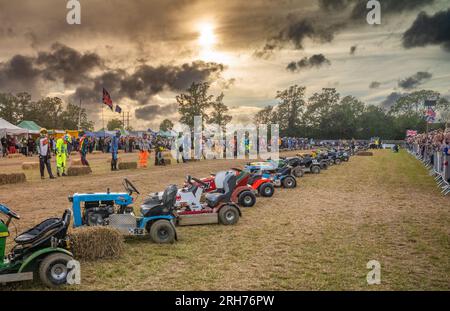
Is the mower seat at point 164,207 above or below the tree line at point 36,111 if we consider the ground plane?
below

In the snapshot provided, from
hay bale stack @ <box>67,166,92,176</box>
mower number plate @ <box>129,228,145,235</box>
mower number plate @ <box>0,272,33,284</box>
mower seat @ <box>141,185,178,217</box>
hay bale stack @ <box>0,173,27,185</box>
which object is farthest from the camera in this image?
hay bale stack @ <box>67,166,92,176</box>

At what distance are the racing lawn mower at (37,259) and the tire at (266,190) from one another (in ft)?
27.0

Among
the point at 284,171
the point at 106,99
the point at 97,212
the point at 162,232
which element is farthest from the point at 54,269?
the point at 106,99

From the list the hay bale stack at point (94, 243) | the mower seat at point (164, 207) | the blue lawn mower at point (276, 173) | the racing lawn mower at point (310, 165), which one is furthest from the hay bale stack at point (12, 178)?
the racing lawn mower at point (310, 165)

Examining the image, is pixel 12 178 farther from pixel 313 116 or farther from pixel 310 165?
pixel 313 116

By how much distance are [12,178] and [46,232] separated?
12.6 meters

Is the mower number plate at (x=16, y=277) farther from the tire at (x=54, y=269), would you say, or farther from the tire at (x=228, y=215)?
the tire at (x=228, y=215)

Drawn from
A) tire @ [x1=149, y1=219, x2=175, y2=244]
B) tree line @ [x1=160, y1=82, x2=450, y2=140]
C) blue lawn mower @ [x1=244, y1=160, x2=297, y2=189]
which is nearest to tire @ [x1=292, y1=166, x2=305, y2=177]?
blue lawn mower @ [x1=244, y1=160, x2=297, y2=189]

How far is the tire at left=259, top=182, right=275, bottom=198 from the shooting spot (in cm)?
1266

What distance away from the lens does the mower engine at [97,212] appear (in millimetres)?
6746

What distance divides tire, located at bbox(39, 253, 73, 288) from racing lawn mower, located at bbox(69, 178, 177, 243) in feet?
5.54

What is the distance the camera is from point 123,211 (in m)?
7.00

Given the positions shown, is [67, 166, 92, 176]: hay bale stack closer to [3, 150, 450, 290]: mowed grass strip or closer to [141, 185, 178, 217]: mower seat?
[3, 150, 450, 290]: mowed grass strip
